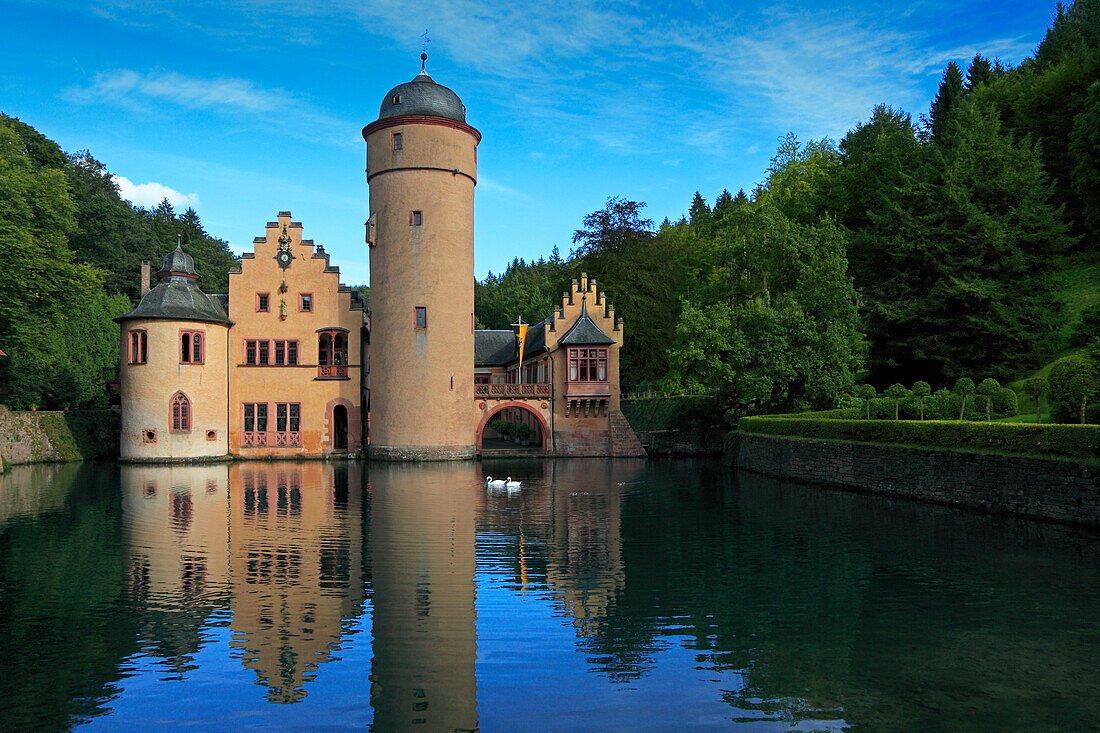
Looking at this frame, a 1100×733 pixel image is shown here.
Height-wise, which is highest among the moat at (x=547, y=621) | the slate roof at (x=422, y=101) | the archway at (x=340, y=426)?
the slate roof at (x=422, y=101)

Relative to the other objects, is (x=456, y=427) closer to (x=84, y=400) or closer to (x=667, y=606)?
(x=84, y=400)

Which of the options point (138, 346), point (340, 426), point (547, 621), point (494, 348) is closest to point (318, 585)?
point (547, 621)

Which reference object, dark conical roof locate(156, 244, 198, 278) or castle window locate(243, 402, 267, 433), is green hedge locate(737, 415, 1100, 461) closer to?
castle window locate(243, 402, 267, 433)

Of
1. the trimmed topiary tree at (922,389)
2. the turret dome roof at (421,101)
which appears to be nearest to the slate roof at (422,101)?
the turret dome roof at (421,101)

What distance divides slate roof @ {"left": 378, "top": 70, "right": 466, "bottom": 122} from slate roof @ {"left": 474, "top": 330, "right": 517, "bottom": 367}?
2188 centimetres

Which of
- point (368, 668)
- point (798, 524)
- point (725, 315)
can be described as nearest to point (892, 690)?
point (368, 668)

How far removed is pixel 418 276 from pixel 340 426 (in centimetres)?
1184

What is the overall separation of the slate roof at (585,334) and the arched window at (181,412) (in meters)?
22.6

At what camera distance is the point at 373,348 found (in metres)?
46.1

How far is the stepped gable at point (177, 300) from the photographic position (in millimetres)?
42812

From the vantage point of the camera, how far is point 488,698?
900cm

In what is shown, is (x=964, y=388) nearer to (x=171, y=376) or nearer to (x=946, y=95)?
(x=171, y=376)

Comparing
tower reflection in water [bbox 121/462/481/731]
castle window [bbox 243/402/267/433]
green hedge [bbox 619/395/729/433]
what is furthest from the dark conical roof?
green hedge [bbox 619/395/729/433]

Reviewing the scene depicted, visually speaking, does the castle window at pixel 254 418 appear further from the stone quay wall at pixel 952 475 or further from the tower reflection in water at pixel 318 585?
the stone quay wall at pixel 952 475
